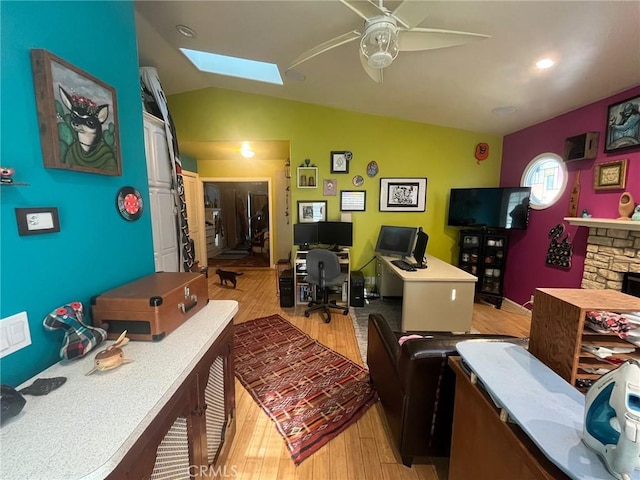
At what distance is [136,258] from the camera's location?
4.85 feet

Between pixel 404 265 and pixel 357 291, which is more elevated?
pixel 404 265

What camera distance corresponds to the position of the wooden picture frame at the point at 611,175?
229 centimetres

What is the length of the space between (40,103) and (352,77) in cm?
262

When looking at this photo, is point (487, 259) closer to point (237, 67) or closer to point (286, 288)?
point (286, 288)

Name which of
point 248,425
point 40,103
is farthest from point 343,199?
point 40,103

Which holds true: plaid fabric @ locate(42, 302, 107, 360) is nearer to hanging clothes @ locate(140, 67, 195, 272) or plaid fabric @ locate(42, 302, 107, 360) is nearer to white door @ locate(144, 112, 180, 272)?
white door @ locate(144, 112, 180, 272)

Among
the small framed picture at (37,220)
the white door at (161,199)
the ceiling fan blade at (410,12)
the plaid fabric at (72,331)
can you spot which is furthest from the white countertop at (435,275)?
the small framed picture at (37,220)

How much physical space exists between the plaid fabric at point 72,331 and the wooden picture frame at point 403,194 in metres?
3.58

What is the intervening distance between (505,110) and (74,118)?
3.87 m

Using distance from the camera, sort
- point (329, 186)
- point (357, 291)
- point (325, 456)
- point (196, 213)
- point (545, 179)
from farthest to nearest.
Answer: point (196, 213) → point (329, 186) → point (357, 291) → point (545, 179) → point (325, 456)

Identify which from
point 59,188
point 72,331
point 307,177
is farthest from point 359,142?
point 72,331

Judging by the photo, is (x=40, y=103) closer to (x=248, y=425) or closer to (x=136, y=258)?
(x=136, y=258)

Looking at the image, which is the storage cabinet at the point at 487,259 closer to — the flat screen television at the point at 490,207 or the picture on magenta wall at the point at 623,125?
the flat screen television at the point at 490,207

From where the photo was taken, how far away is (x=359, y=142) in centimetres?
384
